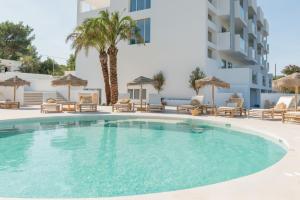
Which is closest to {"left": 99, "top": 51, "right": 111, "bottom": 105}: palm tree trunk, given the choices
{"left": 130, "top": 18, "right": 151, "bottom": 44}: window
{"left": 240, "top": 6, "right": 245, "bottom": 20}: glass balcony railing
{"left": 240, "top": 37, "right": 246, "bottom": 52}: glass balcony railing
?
{"left": 130, "top": 18, "right": 151, "bottom": 44}: window

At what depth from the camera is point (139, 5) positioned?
27484mm

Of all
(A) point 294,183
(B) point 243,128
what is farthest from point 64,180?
(B) point 243,128

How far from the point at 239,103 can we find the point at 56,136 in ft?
38.6

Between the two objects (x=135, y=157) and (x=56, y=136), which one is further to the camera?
(x=56, y=136)

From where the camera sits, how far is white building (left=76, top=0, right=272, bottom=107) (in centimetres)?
2395

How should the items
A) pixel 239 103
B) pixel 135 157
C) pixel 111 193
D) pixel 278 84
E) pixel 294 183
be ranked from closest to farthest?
pixel 294 183, pixel 111 193, pixel 135 157, pixel 278 84, pixel 239 103

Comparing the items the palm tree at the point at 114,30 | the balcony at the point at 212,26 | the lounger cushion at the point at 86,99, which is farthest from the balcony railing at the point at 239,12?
the lounger cushion at the point at 86,99

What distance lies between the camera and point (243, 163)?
6793mm

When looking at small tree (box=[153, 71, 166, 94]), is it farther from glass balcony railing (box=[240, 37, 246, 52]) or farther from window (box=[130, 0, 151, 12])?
glass balcony railing (box=[240, 37, 246, 52])

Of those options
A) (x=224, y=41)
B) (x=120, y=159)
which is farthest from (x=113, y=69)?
(x=120, y=159)

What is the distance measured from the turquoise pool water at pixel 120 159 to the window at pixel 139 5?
18.3m

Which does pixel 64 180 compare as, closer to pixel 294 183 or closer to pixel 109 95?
pixel 294 183

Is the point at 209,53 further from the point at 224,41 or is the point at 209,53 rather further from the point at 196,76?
the point at 196,76

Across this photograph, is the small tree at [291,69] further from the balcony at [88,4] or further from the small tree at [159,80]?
the balcony at [88,4]
